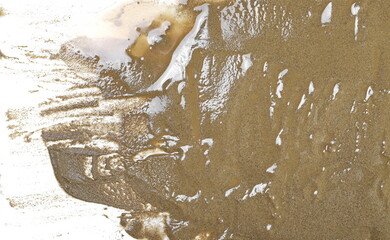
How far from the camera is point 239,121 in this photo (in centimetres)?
154

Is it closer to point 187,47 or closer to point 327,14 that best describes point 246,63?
point 187,47

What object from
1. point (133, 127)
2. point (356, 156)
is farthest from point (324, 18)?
point (133, 127)

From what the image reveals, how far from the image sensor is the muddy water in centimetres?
151

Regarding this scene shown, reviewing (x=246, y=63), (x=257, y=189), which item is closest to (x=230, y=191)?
(x=257, y=189)

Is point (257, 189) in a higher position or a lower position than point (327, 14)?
lower

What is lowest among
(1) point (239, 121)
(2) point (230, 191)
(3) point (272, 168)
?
(2) point (230, 191)

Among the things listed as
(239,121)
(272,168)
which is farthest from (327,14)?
(272,168)

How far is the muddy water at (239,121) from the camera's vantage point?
1.51m

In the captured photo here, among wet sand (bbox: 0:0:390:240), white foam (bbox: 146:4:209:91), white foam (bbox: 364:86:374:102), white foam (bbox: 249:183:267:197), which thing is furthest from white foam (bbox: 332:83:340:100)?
white foam (bbox: 146:4:209:91)

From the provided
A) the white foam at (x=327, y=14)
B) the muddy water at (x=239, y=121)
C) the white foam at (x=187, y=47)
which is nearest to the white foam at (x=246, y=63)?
the muddy water at (x=239, y=121)

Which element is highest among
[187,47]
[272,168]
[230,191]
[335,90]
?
[187,47]

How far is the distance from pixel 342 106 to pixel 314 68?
0.77 ft

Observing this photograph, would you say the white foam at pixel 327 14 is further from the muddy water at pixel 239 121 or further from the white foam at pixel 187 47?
the white foam at pixel 187 47

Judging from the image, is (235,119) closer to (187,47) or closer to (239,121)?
(239,121)
